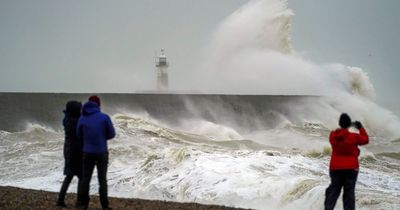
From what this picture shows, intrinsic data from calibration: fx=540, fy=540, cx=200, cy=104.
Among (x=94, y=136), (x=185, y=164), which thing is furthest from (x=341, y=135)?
(x=185, y=164)

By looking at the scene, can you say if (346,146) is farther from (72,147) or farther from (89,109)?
(72,147)

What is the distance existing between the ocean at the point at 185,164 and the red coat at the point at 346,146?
8.14 ft

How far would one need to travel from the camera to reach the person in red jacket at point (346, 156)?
580 cm

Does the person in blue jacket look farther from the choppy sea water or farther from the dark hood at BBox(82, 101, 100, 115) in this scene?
the choppy sea water

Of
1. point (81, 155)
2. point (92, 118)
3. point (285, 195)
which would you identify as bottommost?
point (285, 195)

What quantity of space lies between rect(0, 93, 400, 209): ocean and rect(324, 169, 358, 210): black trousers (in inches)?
87.4

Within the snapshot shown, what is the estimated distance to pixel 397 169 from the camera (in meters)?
13.9

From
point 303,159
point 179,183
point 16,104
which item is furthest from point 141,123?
point 179,183

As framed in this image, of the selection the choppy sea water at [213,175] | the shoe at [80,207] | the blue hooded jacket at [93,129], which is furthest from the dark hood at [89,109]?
the choppy sea water at [213,175]

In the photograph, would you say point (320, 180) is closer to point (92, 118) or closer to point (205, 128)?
point (92, 118)

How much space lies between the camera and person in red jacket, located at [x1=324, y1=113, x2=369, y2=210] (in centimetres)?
580

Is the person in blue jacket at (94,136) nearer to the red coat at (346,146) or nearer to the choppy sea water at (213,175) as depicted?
the red coat at (346,146)

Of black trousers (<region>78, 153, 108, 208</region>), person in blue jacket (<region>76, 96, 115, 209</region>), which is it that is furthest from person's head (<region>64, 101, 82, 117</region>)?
black trousers (<region>78, 153, 108, 208</region>)

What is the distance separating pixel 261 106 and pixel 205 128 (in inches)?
396
